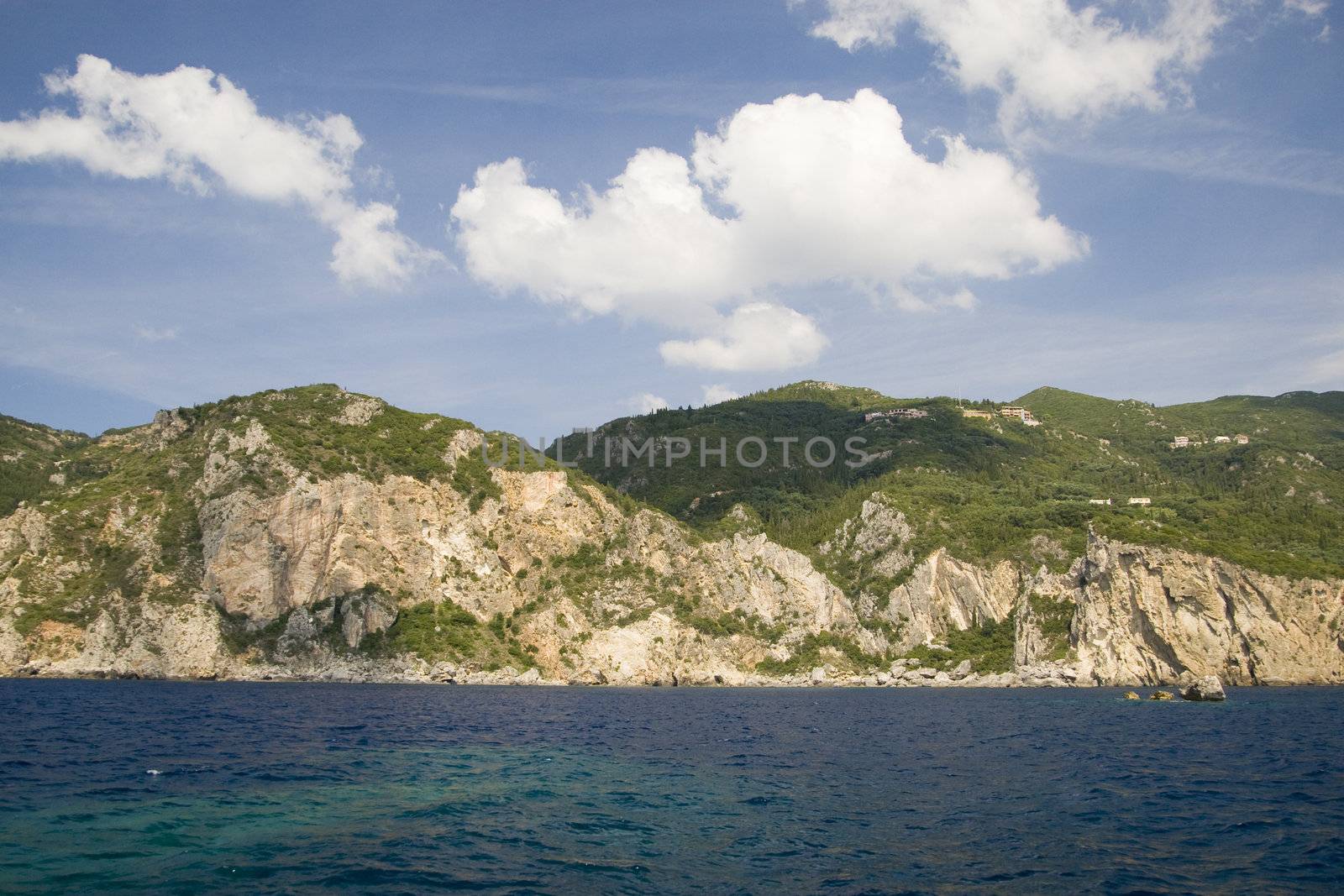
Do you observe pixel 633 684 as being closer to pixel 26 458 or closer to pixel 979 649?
pixel 979 649

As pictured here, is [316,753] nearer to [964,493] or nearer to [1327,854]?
[1327,854]

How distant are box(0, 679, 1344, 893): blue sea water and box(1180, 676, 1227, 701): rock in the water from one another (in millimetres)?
28951

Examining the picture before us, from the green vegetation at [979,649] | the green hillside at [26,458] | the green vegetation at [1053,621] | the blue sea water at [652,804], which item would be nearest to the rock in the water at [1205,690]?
the blue sea water at [652,804]

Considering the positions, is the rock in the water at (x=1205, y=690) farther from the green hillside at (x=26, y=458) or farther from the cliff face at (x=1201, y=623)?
the green hillside at (x=26, y=458)

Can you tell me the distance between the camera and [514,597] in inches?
5167

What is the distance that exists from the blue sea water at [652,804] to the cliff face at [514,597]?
54.3m

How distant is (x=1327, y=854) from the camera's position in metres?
22.3

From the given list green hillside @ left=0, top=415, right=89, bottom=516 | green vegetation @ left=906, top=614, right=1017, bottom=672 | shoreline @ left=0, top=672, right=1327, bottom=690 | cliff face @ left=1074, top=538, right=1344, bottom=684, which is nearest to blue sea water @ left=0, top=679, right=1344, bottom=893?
shoreline @ left=0, top=672, right=1327, bottom=690

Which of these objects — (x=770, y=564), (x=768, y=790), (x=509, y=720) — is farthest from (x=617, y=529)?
(x=768, y=790)

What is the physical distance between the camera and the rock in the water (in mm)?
84562

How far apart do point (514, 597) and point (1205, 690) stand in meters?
90.2

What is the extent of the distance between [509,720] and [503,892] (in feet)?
140

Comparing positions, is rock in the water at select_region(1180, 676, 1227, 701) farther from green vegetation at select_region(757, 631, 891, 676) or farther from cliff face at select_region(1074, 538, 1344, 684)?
green vegetation at select_region(757, 631, 891, 676)

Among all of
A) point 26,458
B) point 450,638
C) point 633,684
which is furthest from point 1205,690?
point 26,458
